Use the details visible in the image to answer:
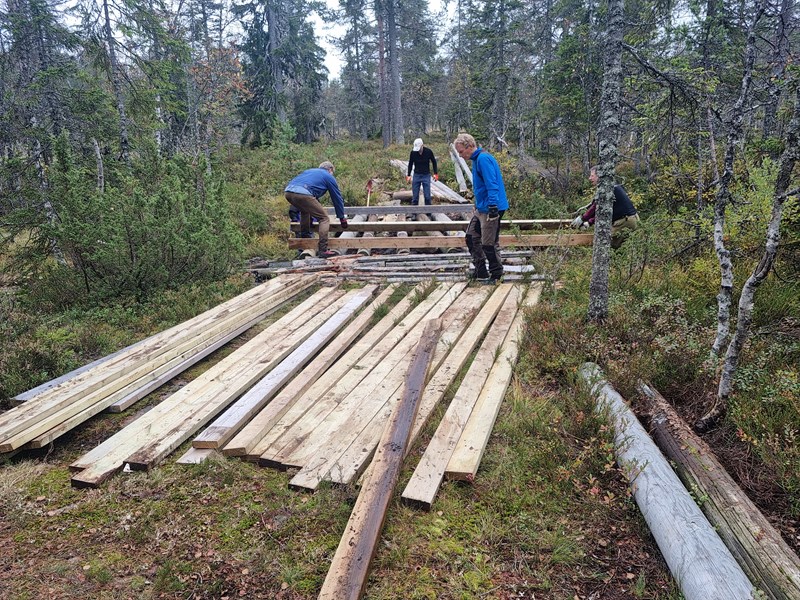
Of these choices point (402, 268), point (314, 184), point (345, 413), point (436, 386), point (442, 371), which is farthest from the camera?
point (314, 184)

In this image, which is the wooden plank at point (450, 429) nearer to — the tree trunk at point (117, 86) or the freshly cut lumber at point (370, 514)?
the freshly cut lumber at point (370, 514)

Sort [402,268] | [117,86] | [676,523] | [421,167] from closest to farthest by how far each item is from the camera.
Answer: [676,523]
[402,268]
[117,86]
[421,167]

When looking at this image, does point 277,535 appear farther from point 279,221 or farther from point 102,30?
point 102,30

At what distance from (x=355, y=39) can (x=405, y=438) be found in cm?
3930

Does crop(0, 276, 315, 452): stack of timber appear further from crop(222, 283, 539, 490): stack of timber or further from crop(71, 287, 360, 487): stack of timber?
crop(222, 283, 539, 490): stack of timber

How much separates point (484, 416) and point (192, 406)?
8.55 ft

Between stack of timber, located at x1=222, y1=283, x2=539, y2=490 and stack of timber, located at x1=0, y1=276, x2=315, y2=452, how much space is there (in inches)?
57.0

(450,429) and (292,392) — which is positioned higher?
(292,392)

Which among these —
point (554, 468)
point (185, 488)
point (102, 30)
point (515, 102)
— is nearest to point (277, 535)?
point (185, 488)

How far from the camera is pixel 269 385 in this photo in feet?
14.7

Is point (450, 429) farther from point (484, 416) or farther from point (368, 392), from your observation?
point (368, 392)

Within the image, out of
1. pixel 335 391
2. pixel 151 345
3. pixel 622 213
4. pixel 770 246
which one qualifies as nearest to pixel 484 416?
pixel 335 391

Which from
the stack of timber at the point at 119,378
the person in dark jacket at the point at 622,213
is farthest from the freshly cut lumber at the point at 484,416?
the person in dark jacket at the point at 622,213

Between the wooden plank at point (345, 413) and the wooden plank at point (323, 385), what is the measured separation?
13 centimetres
